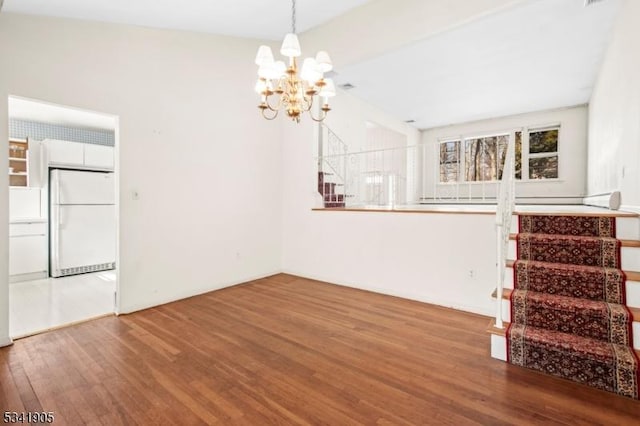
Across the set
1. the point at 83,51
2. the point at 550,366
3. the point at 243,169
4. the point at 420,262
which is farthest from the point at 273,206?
the point at 550,366

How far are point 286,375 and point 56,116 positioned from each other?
537cm

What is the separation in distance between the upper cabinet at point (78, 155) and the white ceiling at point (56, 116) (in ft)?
1.17

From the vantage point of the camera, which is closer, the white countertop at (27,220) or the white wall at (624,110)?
the white wall at (624,110)

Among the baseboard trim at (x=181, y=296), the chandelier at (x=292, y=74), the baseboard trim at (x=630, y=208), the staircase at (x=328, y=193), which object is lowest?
the baseboard trim at (x=181, y=296)

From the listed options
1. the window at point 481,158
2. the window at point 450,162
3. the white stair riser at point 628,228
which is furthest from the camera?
the window at point 450,162

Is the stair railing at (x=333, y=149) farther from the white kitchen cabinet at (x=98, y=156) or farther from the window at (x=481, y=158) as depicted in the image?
the window at (x=481, y=158)

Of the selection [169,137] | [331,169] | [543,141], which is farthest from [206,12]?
[543,141]

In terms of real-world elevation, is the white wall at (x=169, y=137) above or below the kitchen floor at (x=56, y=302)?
above

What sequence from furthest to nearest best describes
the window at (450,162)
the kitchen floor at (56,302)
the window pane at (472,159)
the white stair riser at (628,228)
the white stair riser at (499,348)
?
the window at (450,162), the window pane at (472,159), the kitchen floor at (56,302), the white stair riser at (628,228), the white stair riser at (499,348)

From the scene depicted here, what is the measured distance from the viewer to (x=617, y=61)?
136 inches

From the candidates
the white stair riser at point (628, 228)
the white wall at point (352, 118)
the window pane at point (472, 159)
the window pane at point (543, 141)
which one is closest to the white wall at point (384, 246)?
the white wall at point (352, 118)

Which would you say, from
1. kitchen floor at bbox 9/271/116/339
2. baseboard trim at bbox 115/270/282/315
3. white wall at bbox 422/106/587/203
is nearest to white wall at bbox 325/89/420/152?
white wall at bbox 422/106/587/203

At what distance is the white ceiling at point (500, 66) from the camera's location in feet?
12.5

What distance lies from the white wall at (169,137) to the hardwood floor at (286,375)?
838 mm
